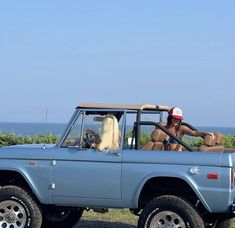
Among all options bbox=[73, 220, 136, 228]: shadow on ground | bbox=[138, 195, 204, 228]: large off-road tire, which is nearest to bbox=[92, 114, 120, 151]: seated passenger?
bbox=[138, 195, 204, 228]: large off-road tire

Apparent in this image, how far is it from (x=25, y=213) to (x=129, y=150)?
180 centimetres

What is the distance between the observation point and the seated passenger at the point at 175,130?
8.97 m

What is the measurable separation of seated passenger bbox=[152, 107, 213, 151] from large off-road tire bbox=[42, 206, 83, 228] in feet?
6.47

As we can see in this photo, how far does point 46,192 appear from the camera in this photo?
360 inches

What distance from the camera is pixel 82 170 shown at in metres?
8.91

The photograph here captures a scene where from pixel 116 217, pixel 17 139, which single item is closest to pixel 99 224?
pixel 116 217

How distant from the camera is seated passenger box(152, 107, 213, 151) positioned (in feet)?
29.4

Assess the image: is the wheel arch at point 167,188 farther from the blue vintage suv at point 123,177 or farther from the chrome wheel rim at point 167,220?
the chrome wheel rim at point 167,220

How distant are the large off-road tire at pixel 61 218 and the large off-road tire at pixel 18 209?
2.42ft

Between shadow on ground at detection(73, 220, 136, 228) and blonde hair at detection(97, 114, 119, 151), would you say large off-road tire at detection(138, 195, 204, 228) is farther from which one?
shadow on ground at detection(73, 220, 136, 228)

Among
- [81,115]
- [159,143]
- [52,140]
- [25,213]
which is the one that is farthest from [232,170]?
[52,140]

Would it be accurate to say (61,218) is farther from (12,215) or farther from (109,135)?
(109,135)

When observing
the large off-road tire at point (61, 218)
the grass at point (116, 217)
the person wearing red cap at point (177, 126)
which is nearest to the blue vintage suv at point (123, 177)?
the person wearing red cap at point (177, 126)

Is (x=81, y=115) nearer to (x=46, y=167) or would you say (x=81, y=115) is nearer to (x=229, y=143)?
(x=46, y=167)
